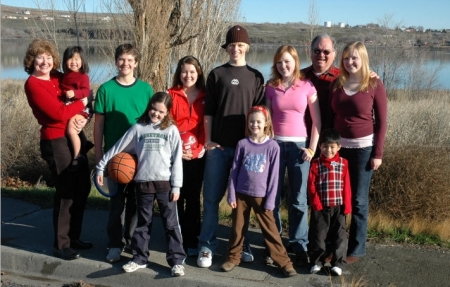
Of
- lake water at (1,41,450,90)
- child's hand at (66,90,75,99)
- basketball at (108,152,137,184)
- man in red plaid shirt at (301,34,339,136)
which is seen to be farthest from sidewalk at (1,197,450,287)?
lake water at (1,41,450,90)

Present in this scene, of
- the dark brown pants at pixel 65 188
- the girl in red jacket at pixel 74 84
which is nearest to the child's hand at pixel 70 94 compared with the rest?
the girl in red jacket at pixel 74 84

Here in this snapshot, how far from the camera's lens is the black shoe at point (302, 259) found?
5.13 metres

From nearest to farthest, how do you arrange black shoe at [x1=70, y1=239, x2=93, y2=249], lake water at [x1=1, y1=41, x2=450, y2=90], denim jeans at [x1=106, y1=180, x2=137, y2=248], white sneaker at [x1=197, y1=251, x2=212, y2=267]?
white sneaker at [x1=197, y1=251, x2=212, y2=267], denim jeans at [x1=106, y1=180, x2=137, y2=248], black shoe at [x1=70, y1=239, x2=93, y2=249], lake water at [x1=1, y1=41, x2=450, y2=90]

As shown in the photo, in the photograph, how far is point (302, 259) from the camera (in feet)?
16.9

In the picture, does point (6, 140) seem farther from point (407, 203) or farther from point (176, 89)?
point (407, 203)

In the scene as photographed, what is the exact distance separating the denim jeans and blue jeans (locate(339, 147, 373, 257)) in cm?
211

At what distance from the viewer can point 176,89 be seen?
519 cm

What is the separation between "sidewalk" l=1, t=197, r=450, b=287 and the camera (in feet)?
16.0

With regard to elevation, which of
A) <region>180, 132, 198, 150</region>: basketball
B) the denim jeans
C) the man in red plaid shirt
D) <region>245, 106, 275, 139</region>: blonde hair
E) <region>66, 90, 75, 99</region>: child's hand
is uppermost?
the man in red plaid shirt

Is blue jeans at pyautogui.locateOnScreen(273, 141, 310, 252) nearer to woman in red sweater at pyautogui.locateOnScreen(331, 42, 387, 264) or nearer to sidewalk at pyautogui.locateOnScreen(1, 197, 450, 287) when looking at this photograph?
sidewalk at pyautogui.locateOnScreen(1, 197, 450, 287)

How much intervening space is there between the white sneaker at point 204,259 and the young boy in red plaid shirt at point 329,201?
0.97m

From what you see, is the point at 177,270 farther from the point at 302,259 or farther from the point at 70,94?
the point at 70,94

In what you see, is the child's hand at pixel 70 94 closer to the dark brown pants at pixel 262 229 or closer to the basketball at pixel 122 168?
the basketball at pixel 122 168

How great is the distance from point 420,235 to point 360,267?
129 cm
